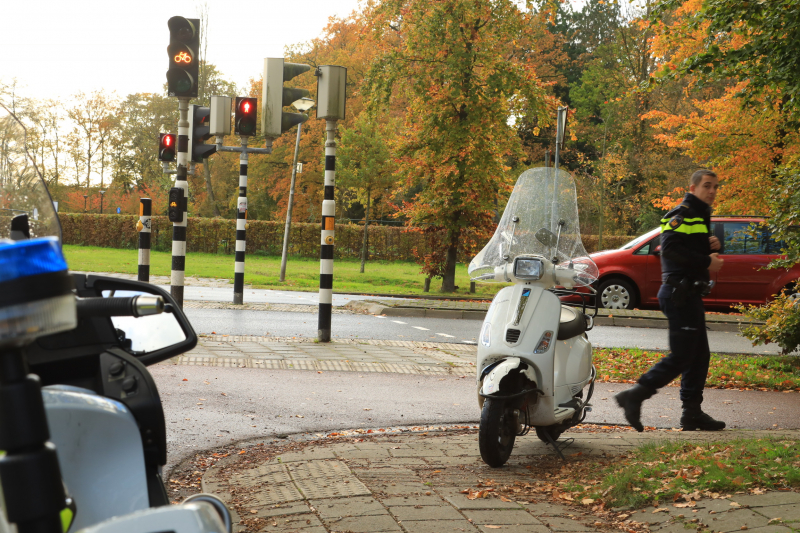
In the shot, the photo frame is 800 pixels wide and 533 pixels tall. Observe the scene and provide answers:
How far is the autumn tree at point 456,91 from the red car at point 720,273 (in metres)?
5.42

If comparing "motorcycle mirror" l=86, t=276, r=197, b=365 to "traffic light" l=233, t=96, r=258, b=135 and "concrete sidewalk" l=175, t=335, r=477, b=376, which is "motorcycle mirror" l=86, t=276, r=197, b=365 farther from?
"traffic light" l=233, t=96, r=258, b=135

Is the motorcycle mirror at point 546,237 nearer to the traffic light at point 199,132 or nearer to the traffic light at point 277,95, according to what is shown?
the traffic light at point 277,95

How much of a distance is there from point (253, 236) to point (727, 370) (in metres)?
29.9

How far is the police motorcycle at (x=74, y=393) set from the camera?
98 centimetres

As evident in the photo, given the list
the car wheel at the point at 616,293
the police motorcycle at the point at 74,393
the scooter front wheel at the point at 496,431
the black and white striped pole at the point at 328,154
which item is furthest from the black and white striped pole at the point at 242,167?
the police motorcycle at the point at 74,393

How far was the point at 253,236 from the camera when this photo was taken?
3684 centimetres

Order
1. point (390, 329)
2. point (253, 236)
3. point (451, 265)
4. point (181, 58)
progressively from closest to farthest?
point (181, 58) < point (390, 329) < point (451, 265) < point (253, 236)

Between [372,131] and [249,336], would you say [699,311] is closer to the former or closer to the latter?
[249,336]

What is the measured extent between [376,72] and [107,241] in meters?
22.5

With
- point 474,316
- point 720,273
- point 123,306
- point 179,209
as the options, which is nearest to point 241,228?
point 179,209

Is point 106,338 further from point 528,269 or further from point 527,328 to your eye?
point 528,269

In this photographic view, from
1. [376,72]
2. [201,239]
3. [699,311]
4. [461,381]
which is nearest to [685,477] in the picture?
[699,311]

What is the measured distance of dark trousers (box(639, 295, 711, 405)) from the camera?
566 centimetres

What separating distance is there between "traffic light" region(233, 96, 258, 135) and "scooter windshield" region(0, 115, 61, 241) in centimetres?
1145
